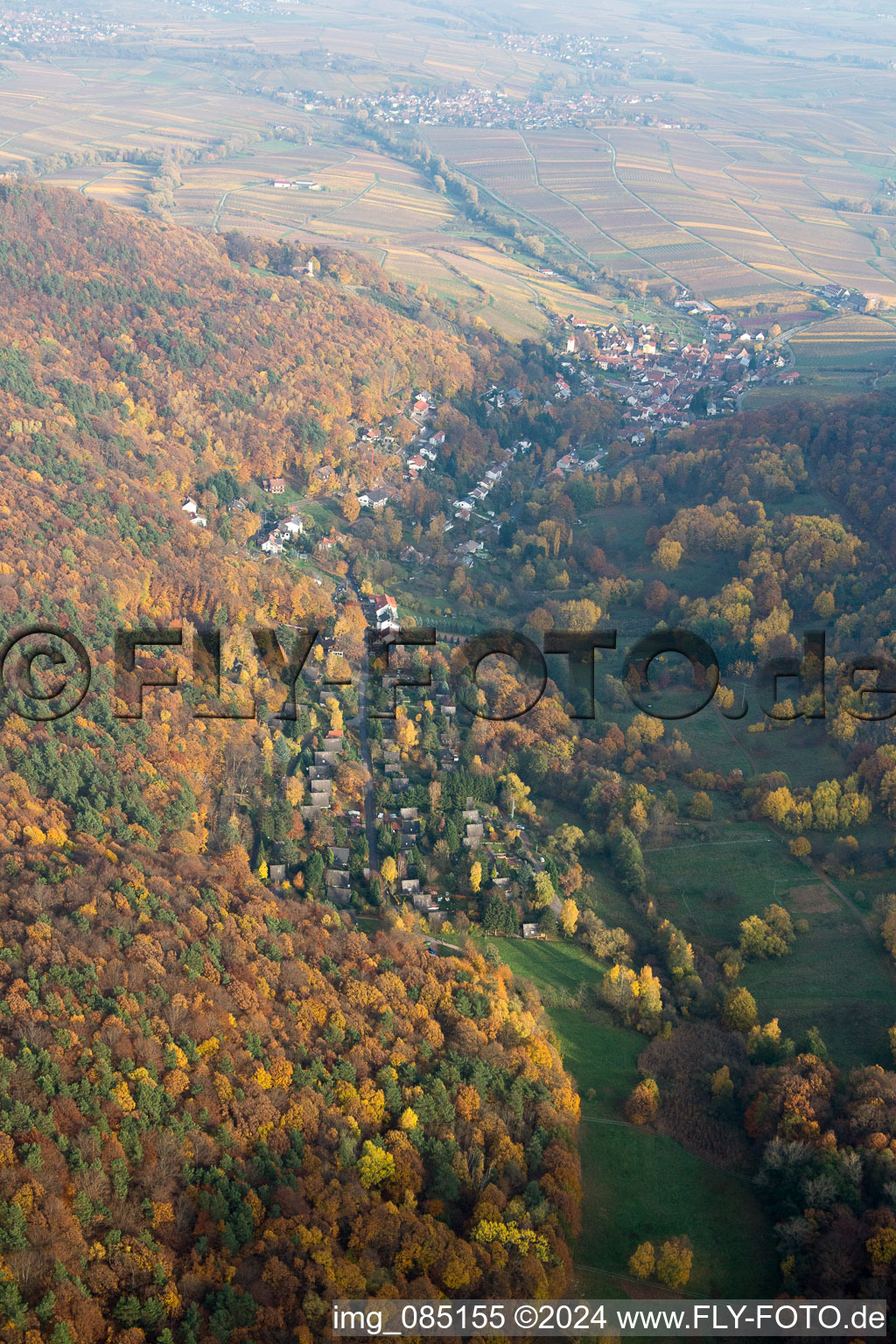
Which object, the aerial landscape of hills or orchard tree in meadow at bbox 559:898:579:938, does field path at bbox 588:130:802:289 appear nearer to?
the aerial landscape of hills

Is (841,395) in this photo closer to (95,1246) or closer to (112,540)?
(112,540)

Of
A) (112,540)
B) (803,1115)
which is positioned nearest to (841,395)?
(112,540)

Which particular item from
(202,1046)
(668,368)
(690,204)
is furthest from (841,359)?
(202,1046)

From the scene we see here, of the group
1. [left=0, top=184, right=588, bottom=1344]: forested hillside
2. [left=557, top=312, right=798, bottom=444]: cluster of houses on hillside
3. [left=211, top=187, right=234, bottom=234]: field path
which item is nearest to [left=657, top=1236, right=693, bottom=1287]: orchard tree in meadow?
[left=0, top=184, right=588, bottom=1344]: forested hillside

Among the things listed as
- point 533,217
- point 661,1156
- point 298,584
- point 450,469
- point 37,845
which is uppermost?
point 533,217

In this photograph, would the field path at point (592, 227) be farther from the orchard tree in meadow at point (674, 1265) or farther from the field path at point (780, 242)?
the orchard tree in meadow at point (674, 1265)

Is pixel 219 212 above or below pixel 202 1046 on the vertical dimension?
above

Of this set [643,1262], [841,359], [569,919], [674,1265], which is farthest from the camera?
[841,359]

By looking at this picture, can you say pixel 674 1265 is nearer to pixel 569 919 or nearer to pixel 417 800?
pixel 569 919
